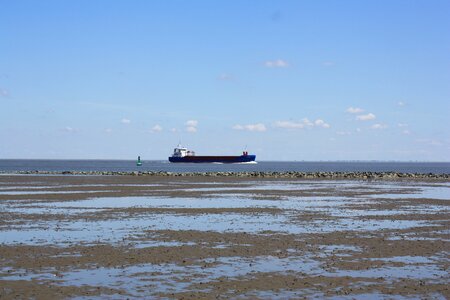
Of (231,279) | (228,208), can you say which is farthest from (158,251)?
(228,208)

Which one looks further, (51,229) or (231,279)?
(51,229)

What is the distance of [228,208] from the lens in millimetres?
36094

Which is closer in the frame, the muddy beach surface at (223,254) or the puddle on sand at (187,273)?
the muddy beach surface at (223,254)

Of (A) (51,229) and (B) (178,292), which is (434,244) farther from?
(A) (51,229)

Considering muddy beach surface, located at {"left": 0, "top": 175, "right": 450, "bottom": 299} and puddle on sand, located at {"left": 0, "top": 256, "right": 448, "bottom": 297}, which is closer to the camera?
muddy beach surface, located at {"left": 0, "top": 175, "right": 450, "bottom": 299}

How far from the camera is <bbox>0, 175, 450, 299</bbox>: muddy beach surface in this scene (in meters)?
14.1

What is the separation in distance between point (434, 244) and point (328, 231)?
4.83 metres

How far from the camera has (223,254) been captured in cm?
1900

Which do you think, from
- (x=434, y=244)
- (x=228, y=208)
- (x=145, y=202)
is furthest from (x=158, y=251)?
(x=145, y=202)

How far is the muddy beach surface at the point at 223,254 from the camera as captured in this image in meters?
14.1

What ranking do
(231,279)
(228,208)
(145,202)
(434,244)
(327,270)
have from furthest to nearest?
(145,202)
(228,208)
(434,244)
(327,270)
(231,279)

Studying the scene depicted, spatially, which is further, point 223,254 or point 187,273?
point 223,254

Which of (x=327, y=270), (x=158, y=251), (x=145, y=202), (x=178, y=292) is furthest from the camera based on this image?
(x=145, y=202)

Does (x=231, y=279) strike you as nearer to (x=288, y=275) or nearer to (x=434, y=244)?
(x=288, y=275)
